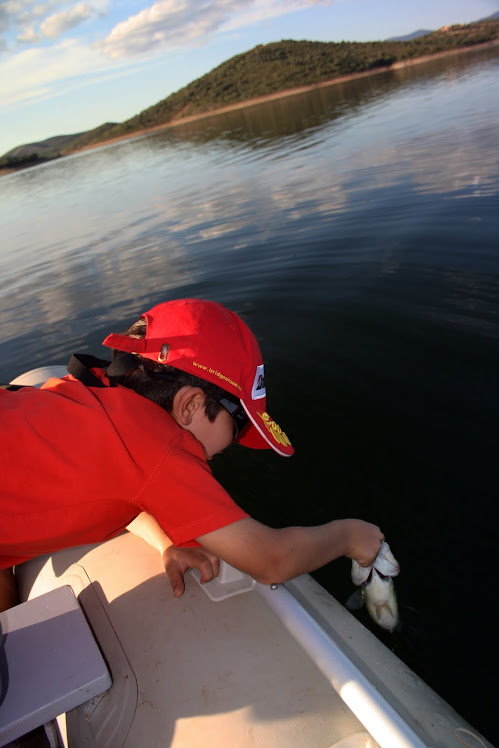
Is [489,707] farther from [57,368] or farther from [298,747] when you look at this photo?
[57,368]

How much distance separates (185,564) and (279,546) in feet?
1.63

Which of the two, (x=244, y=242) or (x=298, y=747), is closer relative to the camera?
(x=298, y=747)

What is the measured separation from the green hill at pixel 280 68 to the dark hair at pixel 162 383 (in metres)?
77.3

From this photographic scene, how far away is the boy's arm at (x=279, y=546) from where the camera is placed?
58.1 inches

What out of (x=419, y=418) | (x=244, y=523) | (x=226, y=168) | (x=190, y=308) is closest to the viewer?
(x=244, y=523)

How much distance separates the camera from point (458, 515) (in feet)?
8.28

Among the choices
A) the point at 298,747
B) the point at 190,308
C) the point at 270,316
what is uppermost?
the point at 190,308

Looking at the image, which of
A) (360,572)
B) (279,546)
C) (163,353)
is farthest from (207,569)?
(163,353)

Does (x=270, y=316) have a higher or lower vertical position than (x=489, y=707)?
higher

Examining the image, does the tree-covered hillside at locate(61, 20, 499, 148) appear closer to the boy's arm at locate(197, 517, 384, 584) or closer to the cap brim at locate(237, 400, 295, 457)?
the cap brim at locate(237, 400, 295, 457)

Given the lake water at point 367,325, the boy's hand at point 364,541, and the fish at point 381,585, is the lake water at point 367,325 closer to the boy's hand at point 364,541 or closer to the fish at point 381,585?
the fish at point 381,585

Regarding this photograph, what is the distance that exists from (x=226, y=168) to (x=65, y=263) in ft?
25.5

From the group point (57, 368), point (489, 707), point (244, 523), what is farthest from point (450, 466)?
point (57, 368)

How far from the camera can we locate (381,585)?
195 cm
